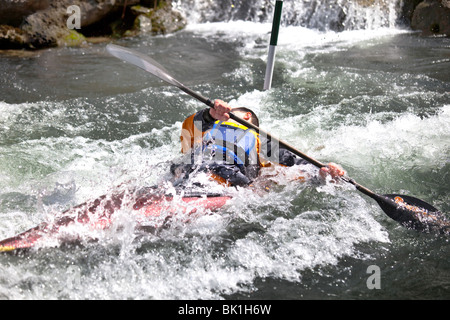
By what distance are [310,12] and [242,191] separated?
21.4 feet

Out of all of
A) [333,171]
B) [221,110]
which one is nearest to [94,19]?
[221,110]

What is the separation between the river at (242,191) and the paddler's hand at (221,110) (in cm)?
61

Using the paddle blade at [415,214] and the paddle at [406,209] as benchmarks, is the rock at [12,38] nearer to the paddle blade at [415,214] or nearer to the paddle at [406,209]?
the paddle at [406,209]

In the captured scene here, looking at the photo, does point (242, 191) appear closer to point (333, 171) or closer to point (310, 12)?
point (333, 171)

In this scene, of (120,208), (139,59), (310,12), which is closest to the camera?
(120,208)

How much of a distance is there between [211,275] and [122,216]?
698mm

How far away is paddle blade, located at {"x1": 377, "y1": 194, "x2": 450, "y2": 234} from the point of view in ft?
10.6

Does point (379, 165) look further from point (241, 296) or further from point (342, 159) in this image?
point (241, 296)

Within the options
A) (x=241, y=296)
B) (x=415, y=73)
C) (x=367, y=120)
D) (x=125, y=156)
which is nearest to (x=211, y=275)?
(x=241, y=296)

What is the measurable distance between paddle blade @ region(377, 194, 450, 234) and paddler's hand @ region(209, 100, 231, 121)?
1.30 metres

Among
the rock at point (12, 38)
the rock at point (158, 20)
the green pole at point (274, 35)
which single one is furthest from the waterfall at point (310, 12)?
the green pole at point (274, 35)

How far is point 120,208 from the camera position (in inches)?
118

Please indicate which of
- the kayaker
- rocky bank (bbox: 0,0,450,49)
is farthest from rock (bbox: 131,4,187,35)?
the kayaker

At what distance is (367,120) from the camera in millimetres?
4910
